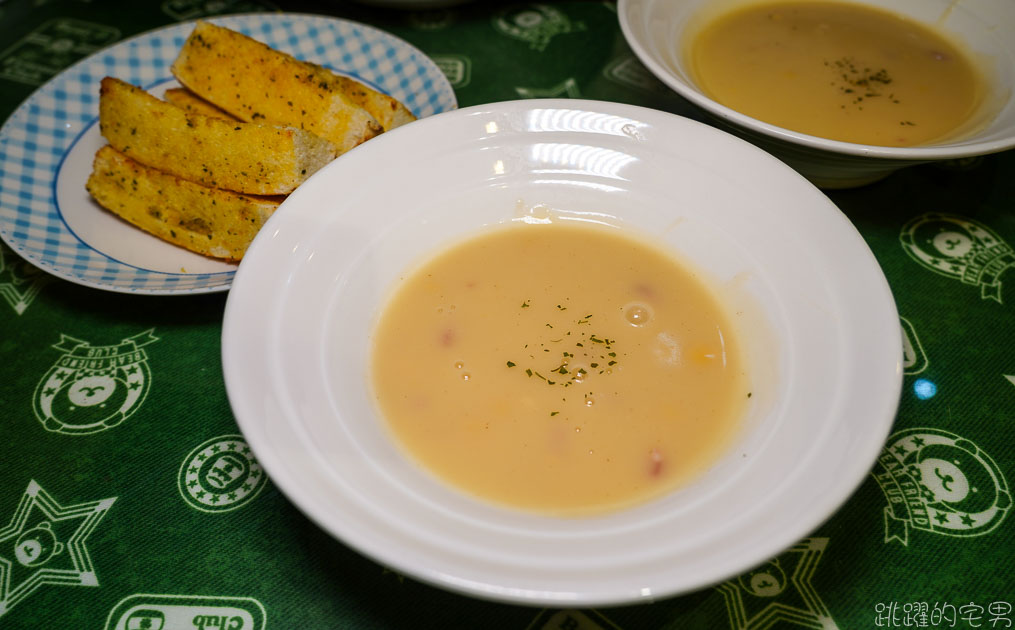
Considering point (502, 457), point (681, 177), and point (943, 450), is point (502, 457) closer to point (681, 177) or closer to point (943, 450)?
point (681, 177)

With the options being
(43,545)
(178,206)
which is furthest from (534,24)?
(43,545)

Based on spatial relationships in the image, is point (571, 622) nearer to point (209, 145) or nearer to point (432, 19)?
point (209, 145)

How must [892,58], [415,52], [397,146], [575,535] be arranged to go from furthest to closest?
→ [892,58]
[415,52]
[397,146]
[575,535]

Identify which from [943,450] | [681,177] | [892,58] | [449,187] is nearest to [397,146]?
[449,187]

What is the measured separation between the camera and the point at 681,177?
1.28 metres

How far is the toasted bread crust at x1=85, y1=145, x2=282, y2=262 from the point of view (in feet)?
4.71

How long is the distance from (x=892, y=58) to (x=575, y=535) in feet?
5.75

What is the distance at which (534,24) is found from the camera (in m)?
2.19

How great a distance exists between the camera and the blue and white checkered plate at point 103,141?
143cm

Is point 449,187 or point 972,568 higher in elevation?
point 449,187

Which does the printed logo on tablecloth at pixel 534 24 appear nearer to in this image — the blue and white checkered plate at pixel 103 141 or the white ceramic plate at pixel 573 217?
the blue and white checkered plate at pixel 103 141

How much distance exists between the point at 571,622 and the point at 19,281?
4.40ft

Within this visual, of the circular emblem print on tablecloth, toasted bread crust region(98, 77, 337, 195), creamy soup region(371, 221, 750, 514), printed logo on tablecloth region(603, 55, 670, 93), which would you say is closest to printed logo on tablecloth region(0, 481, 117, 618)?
the circular emblem print on tablecloth

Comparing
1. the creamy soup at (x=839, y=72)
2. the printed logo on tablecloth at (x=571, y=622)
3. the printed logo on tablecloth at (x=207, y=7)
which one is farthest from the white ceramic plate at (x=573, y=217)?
the printed logo on tablecloth at (x=207, y=7)
